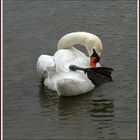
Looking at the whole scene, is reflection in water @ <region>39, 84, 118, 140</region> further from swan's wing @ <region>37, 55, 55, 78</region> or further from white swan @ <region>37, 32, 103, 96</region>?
swan's wing @ <region>37, 55, 55, 78</region>

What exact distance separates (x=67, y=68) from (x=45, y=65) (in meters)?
0.57

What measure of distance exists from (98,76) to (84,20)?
4865 mm

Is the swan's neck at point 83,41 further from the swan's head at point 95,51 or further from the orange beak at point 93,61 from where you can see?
the orange beak at point 93,61

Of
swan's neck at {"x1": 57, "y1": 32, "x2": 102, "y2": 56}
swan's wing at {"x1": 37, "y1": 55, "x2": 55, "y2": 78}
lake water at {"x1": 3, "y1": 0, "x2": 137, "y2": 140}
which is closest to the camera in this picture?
lake water at {"x1": 3, "y1": 0, "x2": 137, "y2": 140}

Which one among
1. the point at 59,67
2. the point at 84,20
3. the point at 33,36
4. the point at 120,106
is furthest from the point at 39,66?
the point at 84,20

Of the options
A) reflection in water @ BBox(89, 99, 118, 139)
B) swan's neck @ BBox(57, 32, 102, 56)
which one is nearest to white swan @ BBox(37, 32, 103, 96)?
swan's neck @ BBox(57, 32, 102, 56)

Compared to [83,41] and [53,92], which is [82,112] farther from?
[83,41]

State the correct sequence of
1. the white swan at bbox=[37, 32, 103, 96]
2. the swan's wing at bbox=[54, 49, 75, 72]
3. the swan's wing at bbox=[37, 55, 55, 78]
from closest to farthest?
the white swan at bbox=[37, 32, 103, 96]
the swan's wing at bbox=[54, 49, 75, 72]
the swan's wing at bbox=[37, 55, 55, 78]

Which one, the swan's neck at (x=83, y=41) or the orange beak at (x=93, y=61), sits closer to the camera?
the orange beak at (x=93, y=61)

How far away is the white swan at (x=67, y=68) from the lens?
10.9 metres

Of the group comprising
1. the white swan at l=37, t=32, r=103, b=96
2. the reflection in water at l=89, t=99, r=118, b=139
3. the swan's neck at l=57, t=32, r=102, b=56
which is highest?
the swan's neck at l=57, t=32, r=102, b=56

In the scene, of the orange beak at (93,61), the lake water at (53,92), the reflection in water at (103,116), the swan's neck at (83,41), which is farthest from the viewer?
the swan's neck at (83,41)

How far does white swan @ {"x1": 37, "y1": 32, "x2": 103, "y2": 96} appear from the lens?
1089cm

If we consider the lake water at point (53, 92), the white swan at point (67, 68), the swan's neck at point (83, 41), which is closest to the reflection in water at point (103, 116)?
the lake water at point (53, 92)
